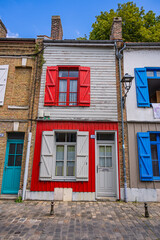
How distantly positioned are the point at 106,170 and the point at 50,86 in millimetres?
4327

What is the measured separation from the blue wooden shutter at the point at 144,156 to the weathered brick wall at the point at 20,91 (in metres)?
4.34

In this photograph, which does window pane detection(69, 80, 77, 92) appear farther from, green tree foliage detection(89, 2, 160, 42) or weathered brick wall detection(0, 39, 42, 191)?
green tree foliage detection(89, 2, 160, 42)

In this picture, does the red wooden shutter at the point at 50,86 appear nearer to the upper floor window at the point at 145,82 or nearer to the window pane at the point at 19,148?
the window pane at the point at 19,148

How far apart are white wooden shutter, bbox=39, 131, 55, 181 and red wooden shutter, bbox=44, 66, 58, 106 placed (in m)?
1.37

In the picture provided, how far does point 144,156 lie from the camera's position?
593 cm

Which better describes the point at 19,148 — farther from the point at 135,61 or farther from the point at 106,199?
the point at 135,61

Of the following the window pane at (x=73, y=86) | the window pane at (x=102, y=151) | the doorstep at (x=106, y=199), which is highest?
the window pane at (x=73, y=86)

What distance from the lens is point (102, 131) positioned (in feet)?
20.8

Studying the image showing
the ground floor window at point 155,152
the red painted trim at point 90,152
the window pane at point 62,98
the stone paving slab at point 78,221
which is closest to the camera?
the stone paving slab at point 78,221

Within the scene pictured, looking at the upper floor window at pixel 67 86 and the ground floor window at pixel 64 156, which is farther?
the upper floor window at pixel 67 86

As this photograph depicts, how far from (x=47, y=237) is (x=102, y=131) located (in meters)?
4.07

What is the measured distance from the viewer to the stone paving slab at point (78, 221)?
3305mm

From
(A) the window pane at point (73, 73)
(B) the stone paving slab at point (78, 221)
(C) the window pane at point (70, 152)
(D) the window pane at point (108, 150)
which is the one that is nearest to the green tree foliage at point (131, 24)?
(A) the window pane at point (73, 73)

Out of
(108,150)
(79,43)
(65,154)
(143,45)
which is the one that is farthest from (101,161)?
(143,45)
